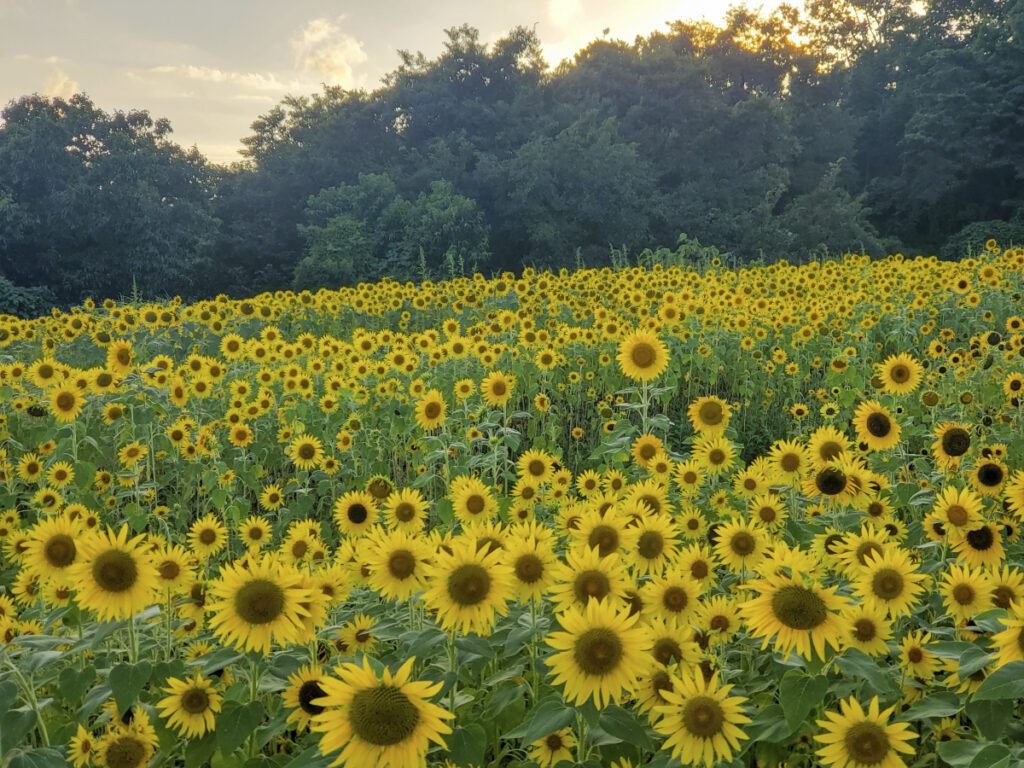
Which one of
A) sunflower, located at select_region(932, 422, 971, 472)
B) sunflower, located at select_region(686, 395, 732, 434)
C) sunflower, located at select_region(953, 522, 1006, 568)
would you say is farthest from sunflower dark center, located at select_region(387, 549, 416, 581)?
sunflower, located at select_region(932, 422, 971, 472)

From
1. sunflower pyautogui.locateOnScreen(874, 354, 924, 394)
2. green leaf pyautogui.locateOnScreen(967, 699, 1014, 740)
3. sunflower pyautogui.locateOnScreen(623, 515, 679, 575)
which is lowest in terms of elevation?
green leaf pyautogui.locateOnScreen(967, 699, 1014, 740)

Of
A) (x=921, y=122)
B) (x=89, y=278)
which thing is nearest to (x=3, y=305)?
(x=89, y=278)

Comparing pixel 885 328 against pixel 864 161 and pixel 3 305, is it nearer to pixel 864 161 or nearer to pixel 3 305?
pixel 3 305

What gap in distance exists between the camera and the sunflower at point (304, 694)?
5.55 feet

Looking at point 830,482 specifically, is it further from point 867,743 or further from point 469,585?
point 469,585

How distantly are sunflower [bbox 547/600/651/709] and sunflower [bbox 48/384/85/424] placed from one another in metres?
3.83

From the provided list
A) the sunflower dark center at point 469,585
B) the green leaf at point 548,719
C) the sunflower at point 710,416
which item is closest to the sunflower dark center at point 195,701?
the sunflower dark center at point 469,585

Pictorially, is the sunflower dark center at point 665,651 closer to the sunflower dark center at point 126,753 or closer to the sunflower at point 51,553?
the sunflower dark center at point 126,753

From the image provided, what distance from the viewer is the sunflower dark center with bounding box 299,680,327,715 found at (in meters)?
1.69

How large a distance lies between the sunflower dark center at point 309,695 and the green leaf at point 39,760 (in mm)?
491

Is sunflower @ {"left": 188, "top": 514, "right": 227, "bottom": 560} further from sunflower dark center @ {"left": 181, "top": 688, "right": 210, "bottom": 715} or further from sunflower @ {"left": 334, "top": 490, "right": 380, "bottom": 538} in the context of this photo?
sunflower dark center @ {"left": 181, "top": 688, "right": 210, "bottom": 715}

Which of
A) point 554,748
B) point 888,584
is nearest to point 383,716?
point 554,748

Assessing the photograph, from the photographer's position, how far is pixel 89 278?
2106 centimetres

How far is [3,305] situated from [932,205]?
31.3m
